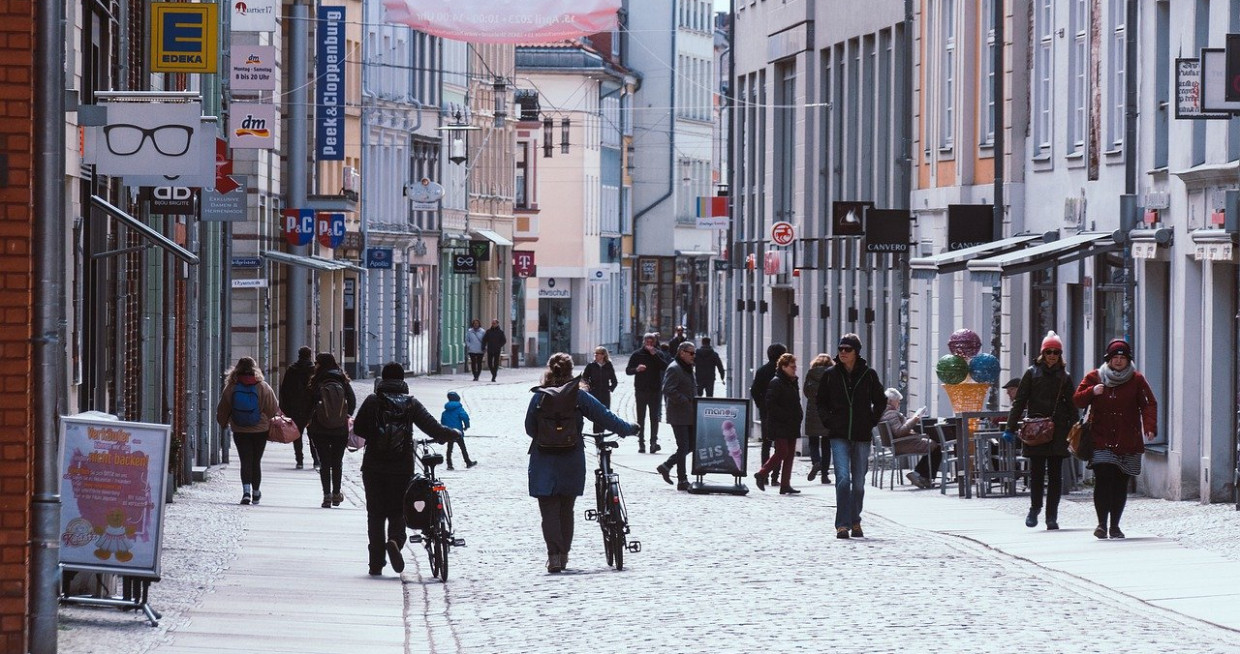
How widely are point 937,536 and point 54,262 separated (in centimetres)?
1048

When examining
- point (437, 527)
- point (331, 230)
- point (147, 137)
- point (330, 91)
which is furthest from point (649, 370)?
point (147, 137)

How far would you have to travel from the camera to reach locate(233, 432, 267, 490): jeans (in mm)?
25703

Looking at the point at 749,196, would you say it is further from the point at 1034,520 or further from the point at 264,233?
the point at 1034,520

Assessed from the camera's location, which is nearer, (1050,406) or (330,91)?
(1050,406)

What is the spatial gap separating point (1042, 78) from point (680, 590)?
15726 millimetres

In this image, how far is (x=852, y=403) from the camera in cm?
2100

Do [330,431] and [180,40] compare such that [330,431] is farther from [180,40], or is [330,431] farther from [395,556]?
[395,556]

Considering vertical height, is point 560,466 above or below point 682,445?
above

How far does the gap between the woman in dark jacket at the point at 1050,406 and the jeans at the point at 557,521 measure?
14.4ft

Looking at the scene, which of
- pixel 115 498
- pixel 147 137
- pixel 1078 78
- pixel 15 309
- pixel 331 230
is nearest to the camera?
pixel 15 309

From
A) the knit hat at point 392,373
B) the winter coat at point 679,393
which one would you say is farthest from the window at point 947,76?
the knit hat at point 392,373

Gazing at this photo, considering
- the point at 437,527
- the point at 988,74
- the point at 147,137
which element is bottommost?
the point at 437,527

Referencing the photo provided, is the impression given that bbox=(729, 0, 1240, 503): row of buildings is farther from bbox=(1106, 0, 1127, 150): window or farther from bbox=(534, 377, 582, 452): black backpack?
bbox=(534, 377, 582, 452): black backpack

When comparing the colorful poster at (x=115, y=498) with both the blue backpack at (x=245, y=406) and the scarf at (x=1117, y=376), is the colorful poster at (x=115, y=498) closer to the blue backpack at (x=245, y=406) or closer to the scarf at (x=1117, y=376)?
the scarf at (x=1117, y=376)
